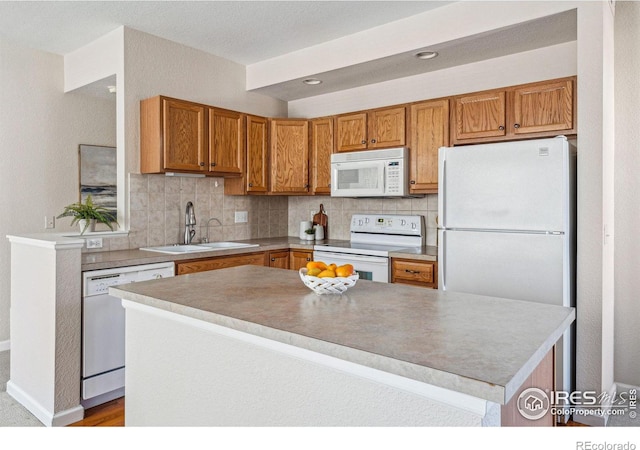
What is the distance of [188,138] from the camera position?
3566 millimetres

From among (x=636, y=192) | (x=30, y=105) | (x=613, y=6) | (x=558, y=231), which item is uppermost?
(x=613, y=6)

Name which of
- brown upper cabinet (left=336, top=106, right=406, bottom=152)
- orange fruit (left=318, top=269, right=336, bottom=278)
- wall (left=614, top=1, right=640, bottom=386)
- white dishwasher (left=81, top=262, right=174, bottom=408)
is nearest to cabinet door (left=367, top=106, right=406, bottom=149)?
brown upper cabinet (left=336, top=106, right=406, bottom=152)

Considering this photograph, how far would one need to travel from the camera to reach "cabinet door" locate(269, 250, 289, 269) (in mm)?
3904

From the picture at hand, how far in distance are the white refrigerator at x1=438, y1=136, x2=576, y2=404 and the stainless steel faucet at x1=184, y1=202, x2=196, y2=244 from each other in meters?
2.10

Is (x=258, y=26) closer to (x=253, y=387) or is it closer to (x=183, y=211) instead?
(x=183, y=211)

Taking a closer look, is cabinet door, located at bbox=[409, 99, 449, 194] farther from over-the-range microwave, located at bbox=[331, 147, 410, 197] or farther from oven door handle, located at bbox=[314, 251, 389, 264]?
oven door handle, located at bbox=[314, 251, 389, 264]

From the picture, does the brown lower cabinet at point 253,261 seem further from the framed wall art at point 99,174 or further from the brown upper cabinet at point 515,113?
the framed wall art at point 99,174

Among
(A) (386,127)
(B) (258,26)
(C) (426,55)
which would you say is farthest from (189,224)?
(C) (426,55)

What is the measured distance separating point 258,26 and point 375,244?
2029mm

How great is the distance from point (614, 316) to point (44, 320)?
11.5ft

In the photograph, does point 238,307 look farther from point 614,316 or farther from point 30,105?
point 30,105

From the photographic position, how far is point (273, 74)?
13.6 feet

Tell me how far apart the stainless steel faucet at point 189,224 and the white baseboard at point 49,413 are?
1561 mm
